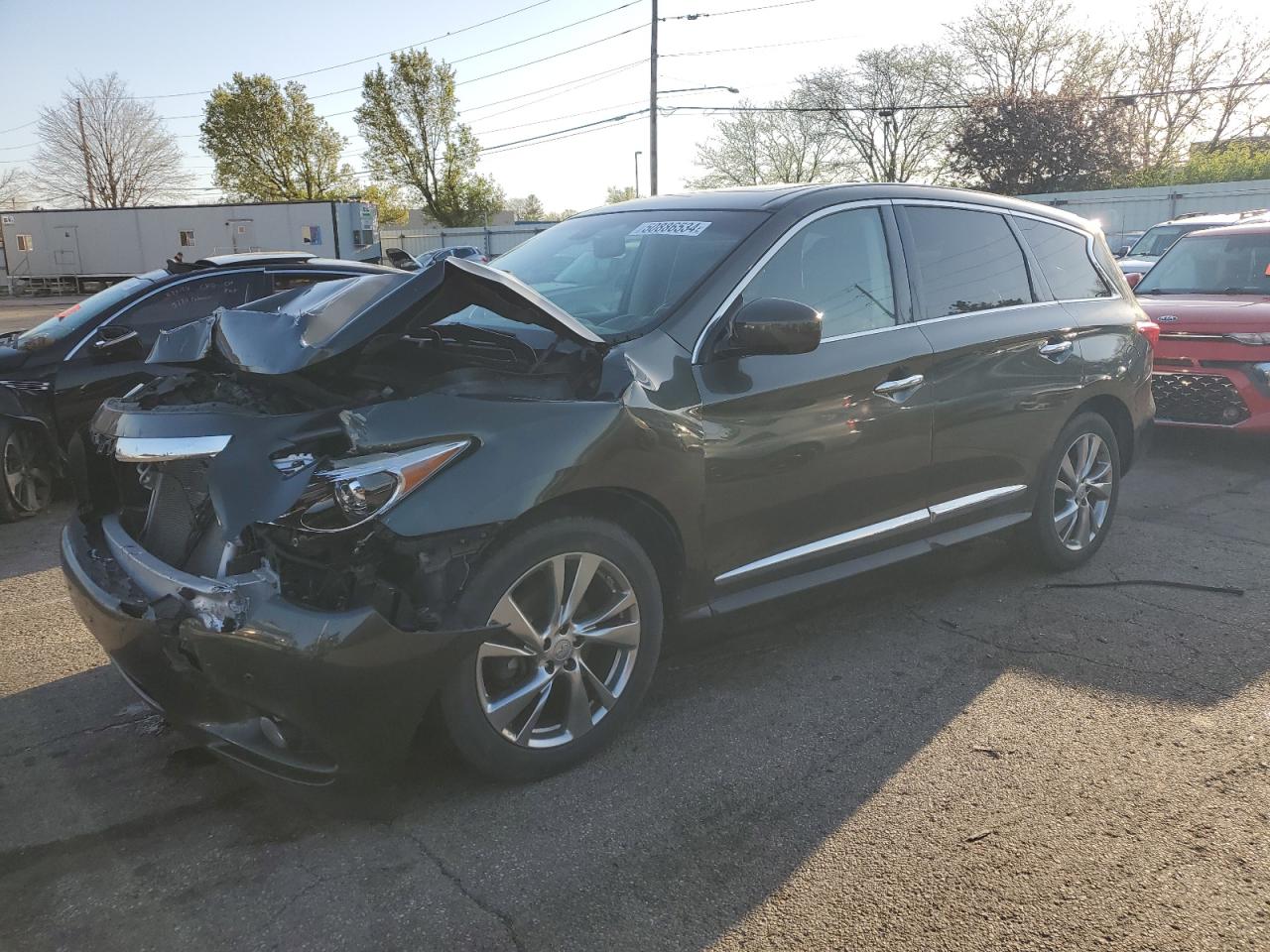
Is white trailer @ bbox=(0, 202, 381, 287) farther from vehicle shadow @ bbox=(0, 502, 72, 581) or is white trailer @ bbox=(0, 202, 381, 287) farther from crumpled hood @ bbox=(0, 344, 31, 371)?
vehicle shadow @ bbox=(0, 502, 72, 581)

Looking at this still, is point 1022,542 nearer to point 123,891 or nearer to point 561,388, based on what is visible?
point 561,388

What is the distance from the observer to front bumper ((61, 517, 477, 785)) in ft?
7.89

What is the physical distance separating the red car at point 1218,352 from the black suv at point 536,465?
154 inches

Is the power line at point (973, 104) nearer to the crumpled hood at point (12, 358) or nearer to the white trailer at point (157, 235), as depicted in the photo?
the white trailer at point (157, 235)

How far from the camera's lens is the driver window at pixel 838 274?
11.7 ft

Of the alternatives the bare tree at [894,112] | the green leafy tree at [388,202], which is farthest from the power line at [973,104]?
the green leafy tree at [388,202]

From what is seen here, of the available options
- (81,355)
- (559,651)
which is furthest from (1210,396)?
(81,355)

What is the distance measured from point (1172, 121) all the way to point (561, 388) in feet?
160

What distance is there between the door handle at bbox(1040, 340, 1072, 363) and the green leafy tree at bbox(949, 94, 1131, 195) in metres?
41.8

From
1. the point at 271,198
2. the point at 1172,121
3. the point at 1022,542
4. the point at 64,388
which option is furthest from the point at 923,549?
the point at 271,198

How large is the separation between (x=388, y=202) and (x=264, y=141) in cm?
752

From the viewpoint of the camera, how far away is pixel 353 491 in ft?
8.14

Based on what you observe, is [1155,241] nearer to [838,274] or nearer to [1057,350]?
[1057,350]

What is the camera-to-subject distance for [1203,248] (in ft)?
29.0
